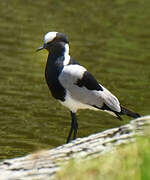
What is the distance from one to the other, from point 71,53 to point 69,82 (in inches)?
273

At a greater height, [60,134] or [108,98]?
[108,98]

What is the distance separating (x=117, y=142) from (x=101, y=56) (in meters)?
9.05

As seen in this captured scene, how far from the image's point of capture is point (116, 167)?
5.26m

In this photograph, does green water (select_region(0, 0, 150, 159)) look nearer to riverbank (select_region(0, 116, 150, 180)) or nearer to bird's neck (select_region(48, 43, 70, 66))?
bird's neck (select_region(48, 43, 70, 66))

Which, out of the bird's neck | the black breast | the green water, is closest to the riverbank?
the black breast

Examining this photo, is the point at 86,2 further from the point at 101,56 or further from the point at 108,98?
the point at 108,98

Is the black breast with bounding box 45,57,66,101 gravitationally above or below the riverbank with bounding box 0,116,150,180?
above

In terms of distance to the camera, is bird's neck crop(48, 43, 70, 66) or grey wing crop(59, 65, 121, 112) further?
bird's neck crop(48, 43, 70, 66)

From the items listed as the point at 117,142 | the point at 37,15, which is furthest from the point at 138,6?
the point at 117,142

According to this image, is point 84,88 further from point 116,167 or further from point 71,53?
point 71,53

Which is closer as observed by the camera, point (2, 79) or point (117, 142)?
point (117, 142)

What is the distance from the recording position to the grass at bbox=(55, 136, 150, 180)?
4982mm

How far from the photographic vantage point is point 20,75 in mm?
13414

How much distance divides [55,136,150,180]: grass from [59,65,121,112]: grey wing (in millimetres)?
2972
